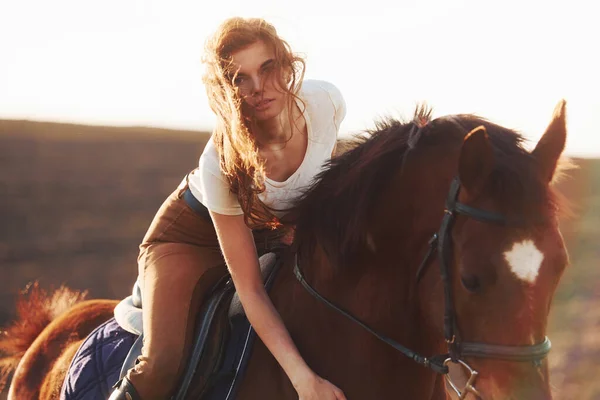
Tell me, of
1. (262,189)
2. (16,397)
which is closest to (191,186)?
(262,189)

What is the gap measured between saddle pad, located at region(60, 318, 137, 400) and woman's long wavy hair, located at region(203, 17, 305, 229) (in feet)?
3.20

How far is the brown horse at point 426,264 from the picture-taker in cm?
198

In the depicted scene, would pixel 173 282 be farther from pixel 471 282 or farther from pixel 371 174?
pixel 471 282

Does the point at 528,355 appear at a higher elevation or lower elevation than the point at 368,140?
lower

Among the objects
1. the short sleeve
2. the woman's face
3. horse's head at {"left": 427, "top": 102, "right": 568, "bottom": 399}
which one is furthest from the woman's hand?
the woman's face

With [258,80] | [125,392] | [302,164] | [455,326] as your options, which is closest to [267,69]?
[258,80]

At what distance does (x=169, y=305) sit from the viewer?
9.16 ft

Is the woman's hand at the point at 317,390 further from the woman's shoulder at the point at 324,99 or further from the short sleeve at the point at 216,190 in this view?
the woman's shoulder at the point at 324,99

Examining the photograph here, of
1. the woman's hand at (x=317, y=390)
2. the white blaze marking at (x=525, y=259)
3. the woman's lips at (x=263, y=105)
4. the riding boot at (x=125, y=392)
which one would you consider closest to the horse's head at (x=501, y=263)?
the white blaze marking at (x=525, y=259)

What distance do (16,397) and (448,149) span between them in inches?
115

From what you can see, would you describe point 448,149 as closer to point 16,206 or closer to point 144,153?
point 16,206

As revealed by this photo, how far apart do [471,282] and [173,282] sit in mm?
1263

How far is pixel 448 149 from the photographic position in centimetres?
229

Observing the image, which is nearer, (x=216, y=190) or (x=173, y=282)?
(x=216, y=190)
